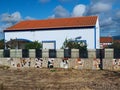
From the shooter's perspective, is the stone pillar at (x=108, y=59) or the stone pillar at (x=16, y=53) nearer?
the stone pillar at (x=108, y=59)

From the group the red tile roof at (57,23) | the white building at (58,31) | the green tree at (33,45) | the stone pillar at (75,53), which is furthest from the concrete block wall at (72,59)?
the red tile roof at (57,23)

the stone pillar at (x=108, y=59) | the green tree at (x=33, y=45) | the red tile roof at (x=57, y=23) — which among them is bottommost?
the stone pillar at (x=108, y=59)

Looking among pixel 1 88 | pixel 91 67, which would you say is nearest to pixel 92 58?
pixel 91 67

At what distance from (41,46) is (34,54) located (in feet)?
69.8

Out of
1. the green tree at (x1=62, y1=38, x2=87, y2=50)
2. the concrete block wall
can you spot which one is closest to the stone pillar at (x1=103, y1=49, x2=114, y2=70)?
the concrete block wall

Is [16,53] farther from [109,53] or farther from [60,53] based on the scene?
[109,53]

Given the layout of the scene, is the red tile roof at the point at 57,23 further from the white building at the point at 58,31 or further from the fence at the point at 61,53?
the fence at the point at 61,53

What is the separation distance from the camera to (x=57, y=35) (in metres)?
52.6

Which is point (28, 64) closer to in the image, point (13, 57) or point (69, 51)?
point (13, 57)

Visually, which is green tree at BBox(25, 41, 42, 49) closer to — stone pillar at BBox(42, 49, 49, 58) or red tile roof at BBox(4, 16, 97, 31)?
red tile roof at BBox(4, 16, 97, 31)

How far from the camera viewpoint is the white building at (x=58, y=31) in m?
50.0

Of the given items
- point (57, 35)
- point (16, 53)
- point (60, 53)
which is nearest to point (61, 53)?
point (60, 53)

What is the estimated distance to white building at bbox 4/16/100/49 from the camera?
5000cm

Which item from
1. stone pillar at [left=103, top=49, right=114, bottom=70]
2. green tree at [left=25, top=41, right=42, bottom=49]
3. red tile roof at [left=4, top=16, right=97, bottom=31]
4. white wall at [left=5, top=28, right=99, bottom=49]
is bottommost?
stone pillar at [left=103, top=49, right=114, bottom=70]
